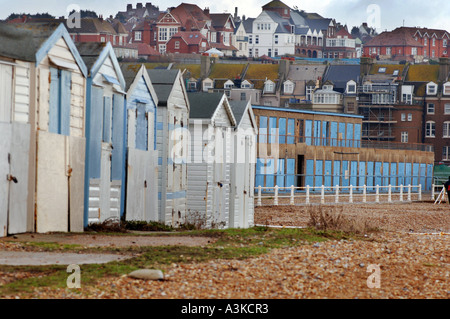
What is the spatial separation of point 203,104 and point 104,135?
767cm

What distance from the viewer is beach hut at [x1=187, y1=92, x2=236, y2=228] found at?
2514 cm

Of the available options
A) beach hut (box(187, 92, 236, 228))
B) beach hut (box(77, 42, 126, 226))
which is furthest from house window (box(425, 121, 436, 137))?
beach hut (box(77, 42, 126, 226))

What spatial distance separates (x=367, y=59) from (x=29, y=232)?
101 metres

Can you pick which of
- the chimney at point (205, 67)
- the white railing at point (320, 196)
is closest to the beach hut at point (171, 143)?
the white railing at point (320, 196)

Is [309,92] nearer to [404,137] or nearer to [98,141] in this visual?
[404,137]

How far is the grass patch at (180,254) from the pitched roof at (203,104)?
6.94m

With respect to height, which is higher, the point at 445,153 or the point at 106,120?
the point at 445,153

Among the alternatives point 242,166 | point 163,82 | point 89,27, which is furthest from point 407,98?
point 163,82

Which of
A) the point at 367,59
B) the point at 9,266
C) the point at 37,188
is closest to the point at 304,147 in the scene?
the point at 37,188

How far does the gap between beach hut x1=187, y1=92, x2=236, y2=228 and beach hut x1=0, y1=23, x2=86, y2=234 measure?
746 centimetres

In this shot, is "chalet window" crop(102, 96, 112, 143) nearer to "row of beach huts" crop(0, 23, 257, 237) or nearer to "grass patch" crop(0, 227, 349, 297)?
"row of beach huts" crop(0, 23, 257, 237)

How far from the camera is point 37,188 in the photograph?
15.6m

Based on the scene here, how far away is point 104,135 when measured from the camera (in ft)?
61.4
